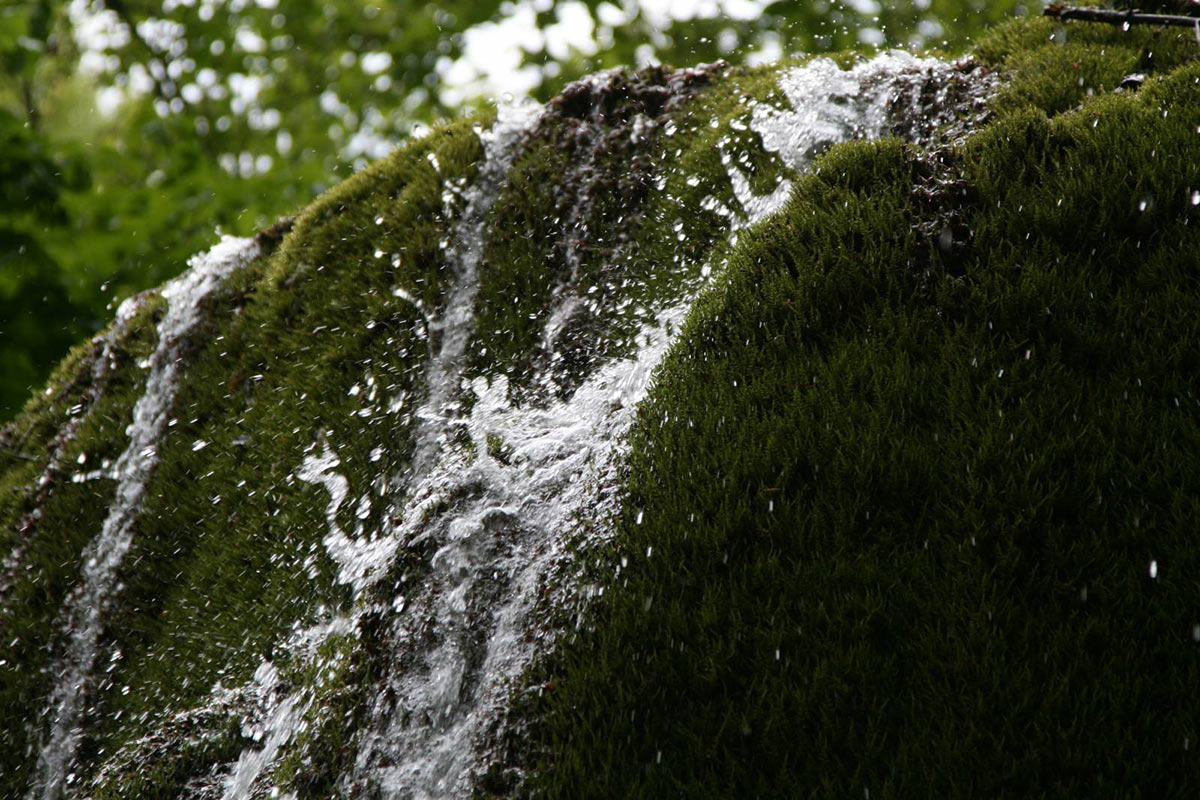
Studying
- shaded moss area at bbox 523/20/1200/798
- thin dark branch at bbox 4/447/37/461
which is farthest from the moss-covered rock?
thin dark branch at bbox 4/447/37/461

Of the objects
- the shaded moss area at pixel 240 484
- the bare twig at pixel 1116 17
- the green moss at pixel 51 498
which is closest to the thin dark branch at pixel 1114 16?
the bare twig at pixel 1116 17

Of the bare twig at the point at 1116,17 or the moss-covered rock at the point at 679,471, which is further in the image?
the bare twig at the point at 1116,17

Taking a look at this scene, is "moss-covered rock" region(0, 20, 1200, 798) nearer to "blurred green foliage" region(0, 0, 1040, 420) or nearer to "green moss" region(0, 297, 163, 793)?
"green moss" region(0, 297, 163, 793)

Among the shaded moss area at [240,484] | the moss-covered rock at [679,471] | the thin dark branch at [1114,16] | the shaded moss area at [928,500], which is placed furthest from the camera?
the thin dark branch at [1114,16]

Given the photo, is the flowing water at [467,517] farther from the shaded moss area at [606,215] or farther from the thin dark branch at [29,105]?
the thin dark branch at [29,105]

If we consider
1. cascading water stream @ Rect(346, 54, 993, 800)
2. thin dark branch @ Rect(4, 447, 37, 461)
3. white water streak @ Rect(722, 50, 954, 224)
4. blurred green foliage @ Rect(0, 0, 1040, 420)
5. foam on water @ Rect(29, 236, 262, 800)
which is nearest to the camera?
cascading water stream @ Rect(346, 54, 993, 800)

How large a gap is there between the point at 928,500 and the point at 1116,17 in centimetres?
273

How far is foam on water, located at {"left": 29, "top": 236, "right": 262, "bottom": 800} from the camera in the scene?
141 inches

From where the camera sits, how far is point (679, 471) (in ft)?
8.96

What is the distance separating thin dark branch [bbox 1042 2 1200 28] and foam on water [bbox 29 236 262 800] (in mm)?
4567

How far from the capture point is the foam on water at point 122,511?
11.8 feet

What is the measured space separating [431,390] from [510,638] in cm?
140

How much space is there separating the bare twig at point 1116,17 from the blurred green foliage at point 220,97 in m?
0.62

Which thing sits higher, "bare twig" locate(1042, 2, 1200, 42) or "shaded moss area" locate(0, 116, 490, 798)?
"bare twig" locate(1042, 2, 1200, 42)
